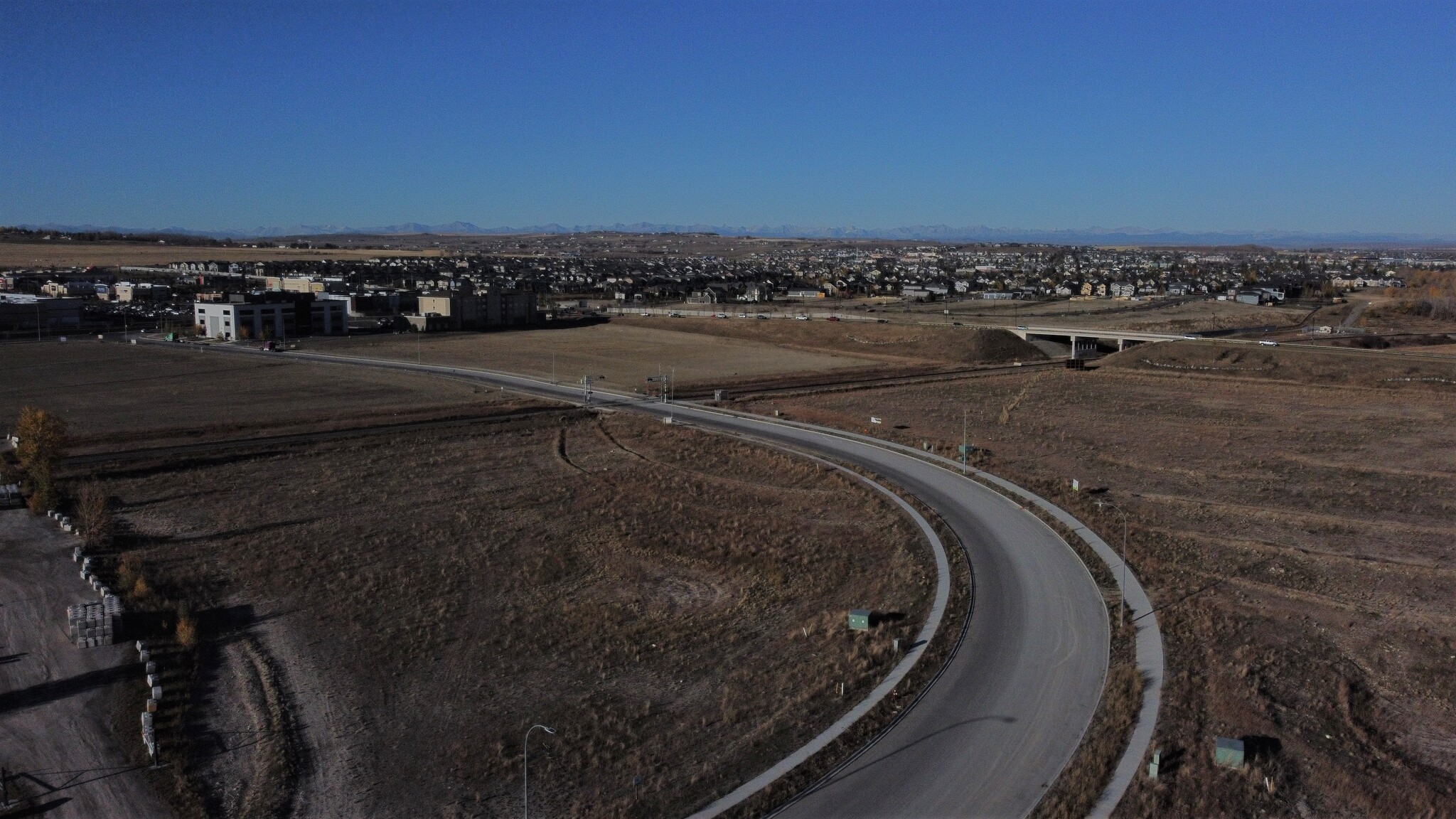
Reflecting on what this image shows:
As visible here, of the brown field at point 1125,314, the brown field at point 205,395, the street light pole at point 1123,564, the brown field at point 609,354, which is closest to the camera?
the street light pole at point 1123,564

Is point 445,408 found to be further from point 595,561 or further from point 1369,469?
point 1369,469

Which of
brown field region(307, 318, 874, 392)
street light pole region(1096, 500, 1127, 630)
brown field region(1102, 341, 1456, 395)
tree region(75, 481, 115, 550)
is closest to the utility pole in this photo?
street light pole region(1096, 500, 1127, 630)

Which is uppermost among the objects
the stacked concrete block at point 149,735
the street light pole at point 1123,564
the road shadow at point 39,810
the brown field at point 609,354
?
the brown field at point 609,354

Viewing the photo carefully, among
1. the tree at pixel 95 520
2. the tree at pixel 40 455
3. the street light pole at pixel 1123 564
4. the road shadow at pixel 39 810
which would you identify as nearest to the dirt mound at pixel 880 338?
the street light pole at pixel 1123 564

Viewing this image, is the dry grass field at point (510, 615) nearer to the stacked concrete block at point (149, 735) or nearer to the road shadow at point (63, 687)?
the stacked concrete block at point (149, 735)

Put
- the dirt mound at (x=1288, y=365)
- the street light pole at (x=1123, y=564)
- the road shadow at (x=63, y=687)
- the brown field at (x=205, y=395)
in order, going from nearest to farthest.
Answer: the road shadow at (x=63, y=687) → the street light pole at (x=1123, y=564) → the brown field at (x=205, y=395) → the dirt mound at (x=1288, y=365)

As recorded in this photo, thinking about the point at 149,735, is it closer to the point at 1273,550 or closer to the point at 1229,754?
the point at 1229,754

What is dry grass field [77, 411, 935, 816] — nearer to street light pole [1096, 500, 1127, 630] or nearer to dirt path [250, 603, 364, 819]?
dirt path [250, 603, 364, 819]
